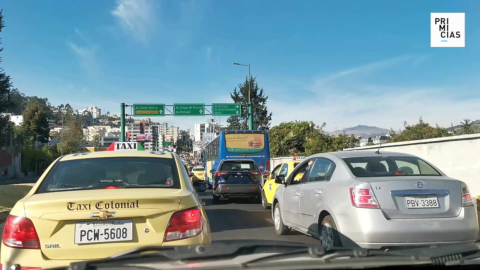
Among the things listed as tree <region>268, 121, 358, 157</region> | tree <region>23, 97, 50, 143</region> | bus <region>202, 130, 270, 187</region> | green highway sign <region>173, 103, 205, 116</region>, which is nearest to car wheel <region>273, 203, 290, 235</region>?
bus <region>202, 130, 270, 187</region>

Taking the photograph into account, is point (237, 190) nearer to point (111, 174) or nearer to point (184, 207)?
point (111, 174)

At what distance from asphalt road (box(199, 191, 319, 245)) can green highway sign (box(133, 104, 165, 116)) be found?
22439mm

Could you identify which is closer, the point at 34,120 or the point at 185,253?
the point at 185,253

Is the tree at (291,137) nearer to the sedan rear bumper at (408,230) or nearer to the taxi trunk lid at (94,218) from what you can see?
the sedan rear bumper at (408,230)

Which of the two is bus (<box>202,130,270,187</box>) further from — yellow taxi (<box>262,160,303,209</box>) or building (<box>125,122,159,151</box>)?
yellow taxi (<box>262,160,303,209</box>)

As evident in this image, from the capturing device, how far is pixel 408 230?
5176 millimetres

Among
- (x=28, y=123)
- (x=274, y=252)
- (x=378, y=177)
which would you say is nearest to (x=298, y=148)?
(x=378, y=177)

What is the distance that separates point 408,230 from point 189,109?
3223 cm

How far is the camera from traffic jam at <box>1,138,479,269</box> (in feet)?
11.6

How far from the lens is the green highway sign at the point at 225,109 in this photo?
36656mm

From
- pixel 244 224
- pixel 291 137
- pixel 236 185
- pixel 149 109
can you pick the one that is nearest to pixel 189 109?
pixel 149 109

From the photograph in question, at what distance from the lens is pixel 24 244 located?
353 cm

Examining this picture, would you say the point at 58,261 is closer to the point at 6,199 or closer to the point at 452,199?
the point at 452,199

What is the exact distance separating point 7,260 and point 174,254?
1596 millimetres
